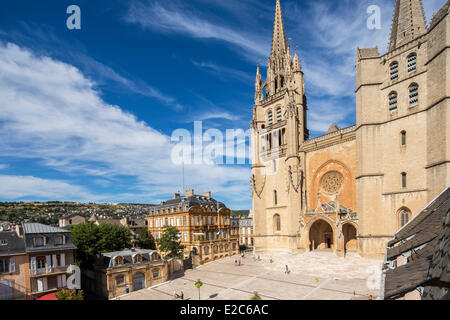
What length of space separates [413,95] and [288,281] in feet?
85.9

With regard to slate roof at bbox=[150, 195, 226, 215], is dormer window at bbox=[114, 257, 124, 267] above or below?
below

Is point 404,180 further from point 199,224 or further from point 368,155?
point 199,224

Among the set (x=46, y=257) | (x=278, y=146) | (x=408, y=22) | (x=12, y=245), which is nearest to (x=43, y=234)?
(x=46, y=257)

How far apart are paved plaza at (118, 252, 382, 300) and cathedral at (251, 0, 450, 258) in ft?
9.54

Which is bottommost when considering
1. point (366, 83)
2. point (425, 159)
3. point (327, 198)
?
point (327, 198)

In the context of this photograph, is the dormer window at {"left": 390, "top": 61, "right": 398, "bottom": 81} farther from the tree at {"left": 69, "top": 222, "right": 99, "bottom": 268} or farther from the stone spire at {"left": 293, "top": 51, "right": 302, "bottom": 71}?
the tree at {"left": 69, "top": 222, "right": 99, "bottom": 268}

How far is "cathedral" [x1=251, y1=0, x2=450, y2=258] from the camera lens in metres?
27.6

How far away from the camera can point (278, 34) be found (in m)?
51.6

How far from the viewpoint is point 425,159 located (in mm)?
28156

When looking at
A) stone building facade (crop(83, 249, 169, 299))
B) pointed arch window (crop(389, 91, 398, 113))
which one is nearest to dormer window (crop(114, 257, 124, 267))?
stone building facade (crop(83, 249, 169, 299))

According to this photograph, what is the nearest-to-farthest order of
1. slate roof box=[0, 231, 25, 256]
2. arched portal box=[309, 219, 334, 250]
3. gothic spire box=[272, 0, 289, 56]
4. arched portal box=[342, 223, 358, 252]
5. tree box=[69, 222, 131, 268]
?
slate roof box=[0, 231, 25, 256] → tree box=[69, 222, 131, 268] → arched portal box=[342, 223, 358, 252] → arched portal box=[309, 219, 334, 250] → gothic spire box=[272, 0, 289, 56]
